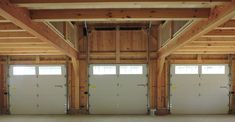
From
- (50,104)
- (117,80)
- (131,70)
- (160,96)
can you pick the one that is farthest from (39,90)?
(160,96)

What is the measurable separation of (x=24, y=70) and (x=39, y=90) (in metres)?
0.82

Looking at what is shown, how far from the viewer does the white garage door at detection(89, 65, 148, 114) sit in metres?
6.46

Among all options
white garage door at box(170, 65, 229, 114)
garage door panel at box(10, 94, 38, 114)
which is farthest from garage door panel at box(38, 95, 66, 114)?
white garage door at box(170, 65, 229, 114)

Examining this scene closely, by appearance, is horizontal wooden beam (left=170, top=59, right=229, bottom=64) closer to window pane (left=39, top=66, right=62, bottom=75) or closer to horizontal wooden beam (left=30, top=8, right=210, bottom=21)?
window pane (left=39, top=66, right=62, bottom=75)

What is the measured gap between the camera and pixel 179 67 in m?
6.55

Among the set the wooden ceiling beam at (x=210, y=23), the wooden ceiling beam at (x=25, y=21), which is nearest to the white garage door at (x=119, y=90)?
the wooden ceiling beam at (x=210, y=23)

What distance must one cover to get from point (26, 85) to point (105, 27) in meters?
3.15

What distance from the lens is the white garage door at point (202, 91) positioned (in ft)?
21.2

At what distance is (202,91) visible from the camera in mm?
6480

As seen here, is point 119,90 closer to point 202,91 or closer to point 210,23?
point 202,91

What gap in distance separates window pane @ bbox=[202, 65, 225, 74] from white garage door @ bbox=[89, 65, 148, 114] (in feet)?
6.28

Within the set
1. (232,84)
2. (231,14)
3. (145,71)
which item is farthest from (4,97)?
(232,84)

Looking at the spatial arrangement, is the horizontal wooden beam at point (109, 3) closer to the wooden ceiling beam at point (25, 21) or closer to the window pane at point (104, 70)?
the wooden ceiling beam at point (25, 21)

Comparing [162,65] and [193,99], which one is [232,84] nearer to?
[193,99]
